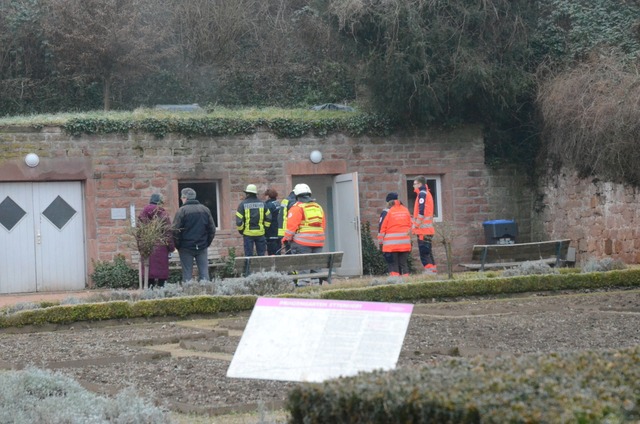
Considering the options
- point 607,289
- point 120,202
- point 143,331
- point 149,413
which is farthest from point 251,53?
point 149,413

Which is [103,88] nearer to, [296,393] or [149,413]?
[149,413]

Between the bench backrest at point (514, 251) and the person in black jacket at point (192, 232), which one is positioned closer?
the person in black jacket at point (192, 232)

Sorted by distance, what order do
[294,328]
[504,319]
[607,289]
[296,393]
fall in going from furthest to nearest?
[607,289] → [504,319] → [294,328] → [296,393]

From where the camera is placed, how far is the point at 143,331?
12422 millimetres

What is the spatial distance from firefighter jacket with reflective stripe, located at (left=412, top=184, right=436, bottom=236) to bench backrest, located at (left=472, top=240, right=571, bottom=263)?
1.16m

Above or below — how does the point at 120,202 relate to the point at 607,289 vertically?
above

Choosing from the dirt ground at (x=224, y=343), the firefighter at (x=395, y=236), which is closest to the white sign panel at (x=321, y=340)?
the dirt ground at (x=224, y=343)

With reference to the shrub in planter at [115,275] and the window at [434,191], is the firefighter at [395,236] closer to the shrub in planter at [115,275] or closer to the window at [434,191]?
the window at [434,191]

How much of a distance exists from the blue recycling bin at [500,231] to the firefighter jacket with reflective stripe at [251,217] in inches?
217

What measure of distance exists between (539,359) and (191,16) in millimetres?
24964

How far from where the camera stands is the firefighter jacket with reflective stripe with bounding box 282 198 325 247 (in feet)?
58.6

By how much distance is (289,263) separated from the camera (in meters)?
16.9

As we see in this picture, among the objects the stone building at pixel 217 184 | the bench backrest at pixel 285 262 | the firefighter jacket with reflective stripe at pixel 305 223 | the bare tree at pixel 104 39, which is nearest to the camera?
the bench backrest at pixel 285 262

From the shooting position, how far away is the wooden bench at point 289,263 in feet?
55.3
